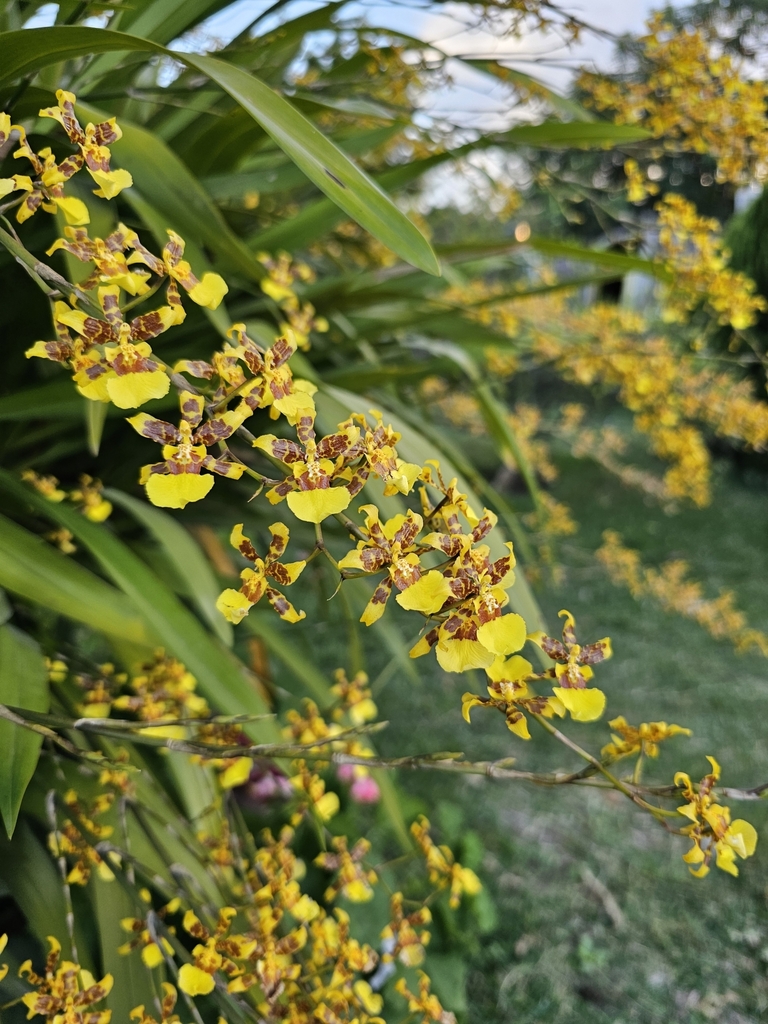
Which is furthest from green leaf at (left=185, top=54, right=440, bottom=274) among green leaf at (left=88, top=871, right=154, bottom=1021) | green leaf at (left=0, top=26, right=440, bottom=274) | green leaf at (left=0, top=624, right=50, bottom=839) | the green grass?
the green grass

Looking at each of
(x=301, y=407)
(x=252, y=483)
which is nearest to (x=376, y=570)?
(x=301, y=407)

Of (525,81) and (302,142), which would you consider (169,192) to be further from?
(525,81)

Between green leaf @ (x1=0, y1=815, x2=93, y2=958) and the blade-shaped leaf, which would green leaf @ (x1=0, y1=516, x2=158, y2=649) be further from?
the blade-shaped leaf

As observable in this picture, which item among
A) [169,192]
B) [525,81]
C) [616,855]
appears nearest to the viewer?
[169,192]

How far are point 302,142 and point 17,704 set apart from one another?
1.03ft

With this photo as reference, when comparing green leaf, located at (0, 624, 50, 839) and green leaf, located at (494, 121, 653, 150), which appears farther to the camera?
green leaf, located at (494, 121, 653, 150)

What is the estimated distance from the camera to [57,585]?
43 centimetres

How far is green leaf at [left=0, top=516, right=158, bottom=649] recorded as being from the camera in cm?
41

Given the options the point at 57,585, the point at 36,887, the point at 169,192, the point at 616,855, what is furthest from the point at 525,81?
the point at 616,855

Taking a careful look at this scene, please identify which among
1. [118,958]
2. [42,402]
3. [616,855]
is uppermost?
[42,402]

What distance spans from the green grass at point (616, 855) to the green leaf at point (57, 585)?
0.63 m

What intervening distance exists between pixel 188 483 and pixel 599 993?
887mm

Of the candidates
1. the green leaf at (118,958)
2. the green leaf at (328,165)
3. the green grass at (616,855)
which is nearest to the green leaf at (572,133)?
the green leaf at (328,165)

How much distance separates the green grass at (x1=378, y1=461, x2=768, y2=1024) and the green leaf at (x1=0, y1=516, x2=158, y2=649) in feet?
2.06
